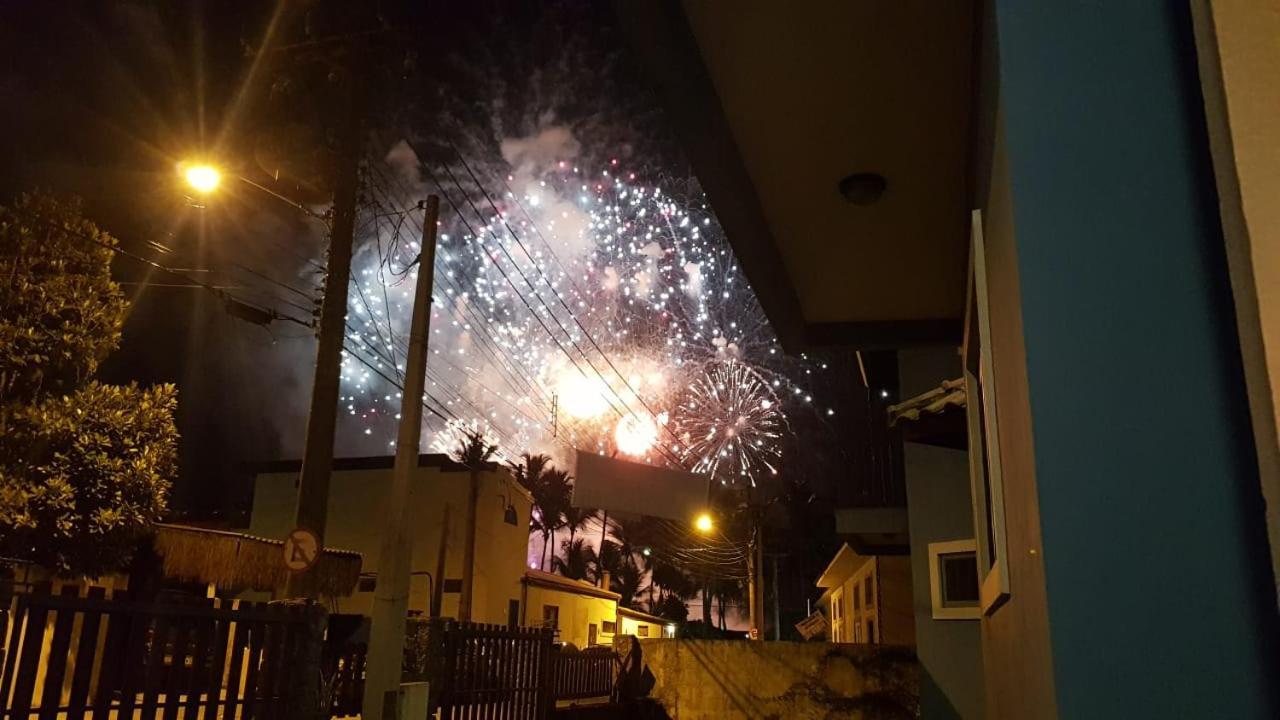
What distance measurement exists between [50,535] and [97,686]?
8500mm

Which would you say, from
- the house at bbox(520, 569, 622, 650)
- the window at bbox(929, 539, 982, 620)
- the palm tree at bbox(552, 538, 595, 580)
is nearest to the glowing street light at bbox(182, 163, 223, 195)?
the window at bbox(929, 539, 982, 620)

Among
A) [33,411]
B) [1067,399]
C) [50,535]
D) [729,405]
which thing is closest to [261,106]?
[33,411]

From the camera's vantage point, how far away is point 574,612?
33.4 m

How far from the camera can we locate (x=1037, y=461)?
1.87 meters

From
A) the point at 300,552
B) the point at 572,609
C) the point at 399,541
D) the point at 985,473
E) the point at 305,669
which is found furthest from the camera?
the point at 572,609

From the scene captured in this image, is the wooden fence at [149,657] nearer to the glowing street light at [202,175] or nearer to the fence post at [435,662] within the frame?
the fence post at [435,662]

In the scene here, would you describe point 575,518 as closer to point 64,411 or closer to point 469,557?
point 469,557

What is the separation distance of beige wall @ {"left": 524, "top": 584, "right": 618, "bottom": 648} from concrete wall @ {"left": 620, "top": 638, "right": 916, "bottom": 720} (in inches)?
589

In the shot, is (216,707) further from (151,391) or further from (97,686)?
(151,391)

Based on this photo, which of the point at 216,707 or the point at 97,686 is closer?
the point at 97,686

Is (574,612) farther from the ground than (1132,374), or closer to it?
closer to it

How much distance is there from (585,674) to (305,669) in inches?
330

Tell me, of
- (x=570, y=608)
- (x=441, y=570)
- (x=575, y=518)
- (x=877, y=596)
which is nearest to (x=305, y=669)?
(x=877, y=596)

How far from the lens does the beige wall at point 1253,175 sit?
1.73m
